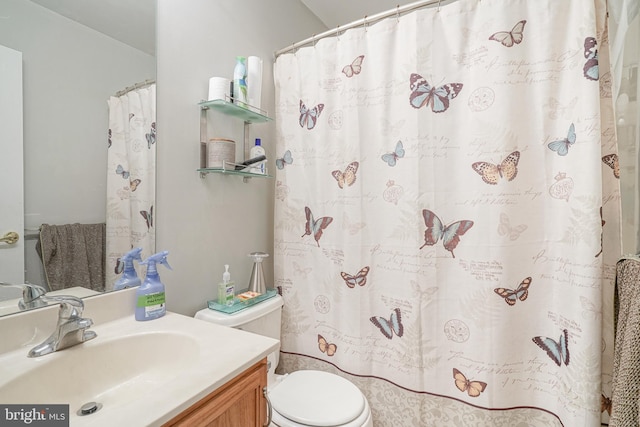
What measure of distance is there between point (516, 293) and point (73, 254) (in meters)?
1.54

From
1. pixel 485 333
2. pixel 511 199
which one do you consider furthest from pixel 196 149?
pixel 485 333

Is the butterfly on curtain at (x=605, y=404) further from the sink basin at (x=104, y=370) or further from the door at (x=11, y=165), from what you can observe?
the door at (x=11, y=165)

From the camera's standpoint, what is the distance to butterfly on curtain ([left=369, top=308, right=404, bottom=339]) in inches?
50.7

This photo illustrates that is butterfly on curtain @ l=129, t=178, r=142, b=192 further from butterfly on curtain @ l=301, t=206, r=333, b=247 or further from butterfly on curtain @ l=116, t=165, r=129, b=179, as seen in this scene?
butterfly on curtain @ l=301, t=206, r=333, b=247

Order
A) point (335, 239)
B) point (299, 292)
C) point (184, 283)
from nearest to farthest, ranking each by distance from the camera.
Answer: point (184, 283) < point (335, 239) < point (299, 292)

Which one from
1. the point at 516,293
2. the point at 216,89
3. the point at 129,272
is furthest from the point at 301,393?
the point at 216,89

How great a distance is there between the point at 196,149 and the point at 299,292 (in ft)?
2.79

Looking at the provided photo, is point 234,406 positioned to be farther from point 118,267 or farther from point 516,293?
point 516,293

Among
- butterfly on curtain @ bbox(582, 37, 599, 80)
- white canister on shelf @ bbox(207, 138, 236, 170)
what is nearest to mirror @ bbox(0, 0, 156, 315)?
white canister on shelf @ bbox(207, 138, 236, 170)

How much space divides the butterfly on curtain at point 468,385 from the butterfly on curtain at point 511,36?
126cm

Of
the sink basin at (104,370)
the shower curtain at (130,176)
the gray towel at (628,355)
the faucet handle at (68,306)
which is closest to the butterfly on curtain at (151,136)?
the shower curtain at (130,176)

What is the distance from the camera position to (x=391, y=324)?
1307 mm

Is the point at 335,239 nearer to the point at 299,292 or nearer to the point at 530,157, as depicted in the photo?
the point at 299,292

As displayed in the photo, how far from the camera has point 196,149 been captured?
4.15ft
